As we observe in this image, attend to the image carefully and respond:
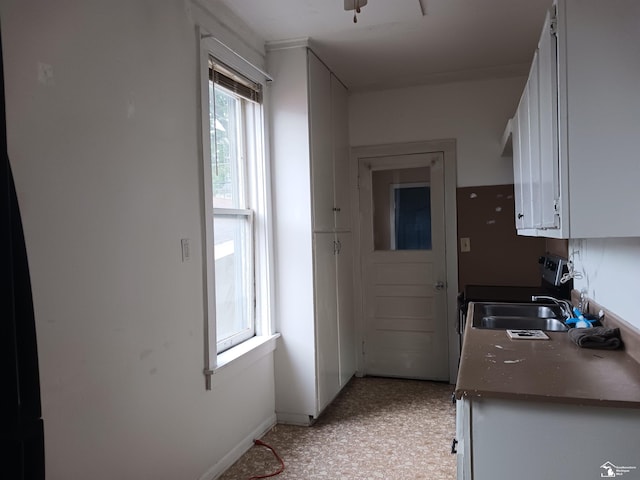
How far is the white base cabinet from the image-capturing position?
146cm

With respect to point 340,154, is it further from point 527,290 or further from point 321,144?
point 527,290

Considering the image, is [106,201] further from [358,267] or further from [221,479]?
[358,267]

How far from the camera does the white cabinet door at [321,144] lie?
3.36 meters

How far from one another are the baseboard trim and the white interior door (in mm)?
1433

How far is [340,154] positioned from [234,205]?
1363 millimetres

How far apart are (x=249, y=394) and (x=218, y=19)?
7.35 feet

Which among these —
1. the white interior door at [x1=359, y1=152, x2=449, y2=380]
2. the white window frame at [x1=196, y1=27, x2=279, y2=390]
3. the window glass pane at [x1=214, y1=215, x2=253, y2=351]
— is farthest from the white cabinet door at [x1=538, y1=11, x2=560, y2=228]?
the white interior door at [x1=359, y1=152, x2=449, y2=380]

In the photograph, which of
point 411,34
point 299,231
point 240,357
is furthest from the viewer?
point 299,231

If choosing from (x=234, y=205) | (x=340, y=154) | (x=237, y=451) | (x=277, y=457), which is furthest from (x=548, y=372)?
(x=340, y=154)

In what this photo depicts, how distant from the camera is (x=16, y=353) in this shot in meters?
1.30

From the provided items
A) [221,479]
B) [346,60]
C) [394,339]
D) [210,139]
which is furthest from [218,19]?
→ [394,339]

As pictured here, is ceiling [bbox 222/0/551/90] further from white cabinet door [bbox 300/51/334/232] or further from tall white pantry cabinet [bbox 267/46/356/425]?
tall white pantry cabinet [bbox 267/46/356/425]

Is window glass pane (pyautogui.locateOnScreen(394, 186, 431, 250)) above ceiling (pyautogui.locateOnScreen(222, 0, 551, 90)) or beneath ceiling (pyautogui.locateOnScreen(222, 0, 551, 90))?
beneath

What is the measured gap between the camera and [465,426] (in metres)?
1.60
